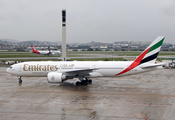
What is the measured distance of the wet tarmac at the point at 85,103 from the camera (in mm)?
14148

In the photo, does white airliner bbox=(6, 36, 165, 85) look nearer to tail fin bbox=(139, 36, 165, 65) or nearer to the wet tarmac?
tail fin bbox=(139, 36, 165, 65)

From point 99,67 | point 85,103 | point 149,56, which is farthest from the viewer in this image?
point 99,67

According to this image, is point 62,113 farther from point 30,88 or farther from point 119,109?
point 30,88

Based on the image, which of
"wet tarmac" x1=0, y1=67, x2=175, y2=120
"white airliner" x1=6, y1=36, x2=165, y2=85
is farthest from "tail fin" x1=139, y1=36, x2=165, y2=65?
"wet tarmac" x1=0, y1=67, x2=175, y2=120

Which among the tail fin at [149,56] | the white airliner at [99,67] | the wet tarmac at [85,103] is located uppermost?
the tail fin at [149,56]

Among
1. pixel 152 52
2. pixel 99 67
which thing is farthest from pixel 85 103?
pixel 152 52

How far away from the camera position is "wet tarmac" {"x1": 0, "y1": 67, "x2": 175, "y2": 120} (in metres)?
14.1

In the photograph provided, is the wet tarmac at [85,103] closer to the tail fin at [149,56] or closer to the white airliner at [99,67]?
the white airliner at [99,67]

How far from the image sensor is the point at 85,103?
56.3 ft

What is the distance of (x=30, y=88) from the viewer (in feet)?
77.6

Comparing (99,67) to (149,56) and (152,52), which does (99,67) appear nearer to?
(149,56)

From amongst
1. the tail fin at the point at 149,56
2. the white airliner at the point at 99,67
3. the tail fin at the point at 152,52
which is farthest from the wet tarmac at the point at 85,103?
the tail fin at the point at 152,52

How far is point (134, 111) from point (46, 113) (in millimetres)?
6953

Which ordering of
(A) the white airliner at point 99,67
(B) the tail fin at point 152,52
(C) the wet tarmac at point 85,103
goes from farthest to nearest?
(B) the tail fin at point 152,52
(A) the white airliner at point 99,67
(C) the wet tarmac at point 85,103
